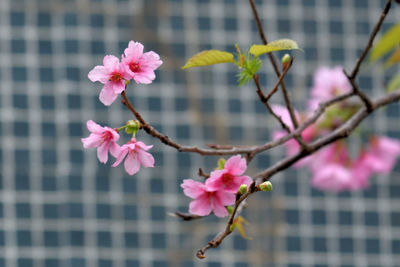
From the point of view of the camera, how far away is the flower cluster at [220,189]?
32 centimetres

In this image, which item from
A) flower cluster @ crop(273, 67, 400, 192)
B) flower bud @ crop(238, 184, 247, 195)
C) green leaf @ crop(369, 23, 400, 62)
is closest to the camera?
flower bud @ crop(238, 184, 247, 195)

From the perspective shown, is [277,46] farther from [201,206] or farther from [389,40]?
[389,40]

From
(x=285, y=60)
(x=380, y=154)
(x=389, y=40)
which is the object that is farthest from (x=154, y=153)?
(x=285, y=60)

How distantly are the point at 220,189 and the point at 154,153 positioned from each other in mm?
857

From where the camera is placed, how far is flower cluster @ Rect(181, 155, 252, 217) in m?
0.32

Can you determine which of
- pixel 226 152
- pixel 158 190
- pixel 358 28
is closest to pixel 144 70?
pixel 226 152

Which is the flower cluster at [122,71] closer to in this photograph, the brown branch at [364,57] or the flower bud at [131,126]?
the flower bud at [131,126]

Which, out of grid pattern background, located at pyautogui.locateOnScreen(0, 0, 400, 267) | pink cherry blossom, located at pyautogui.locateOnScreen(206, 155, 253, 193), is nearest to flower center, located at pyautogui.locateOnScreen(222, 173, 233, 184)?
pink cherry blossom, located at pyautogui.locateOnScreen(206, 155, 253, 193)

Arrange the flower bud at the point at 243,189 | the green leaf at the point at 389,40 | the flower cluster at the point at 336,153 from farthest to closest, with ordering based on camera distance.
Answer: the flower cluster at the point at 336,153 → the green leaf at the point at 389,40 → the flower bud at the point at 243,189

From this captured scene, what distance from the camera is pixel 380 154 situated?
0.70 m

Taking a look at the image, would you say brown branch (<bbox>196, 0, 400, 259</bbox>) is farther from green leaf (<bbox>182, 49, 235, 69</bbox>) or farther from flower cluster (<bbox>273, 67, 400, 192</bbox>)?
flower cluster (<bbox>273, 67, 400, 192</bbox>)

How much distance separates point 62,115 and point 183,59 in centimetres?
23

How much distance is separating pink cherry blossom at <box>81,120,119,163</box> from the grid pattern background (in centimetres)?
82

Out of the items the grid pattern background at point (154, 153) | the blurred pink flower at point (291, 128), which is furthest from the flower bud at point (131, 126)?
the grid pattern background at point (154, 153)
